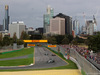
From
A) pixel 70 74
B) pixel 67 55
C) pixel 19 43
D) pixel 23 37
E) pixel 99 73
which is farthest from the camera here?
pixel 23 37

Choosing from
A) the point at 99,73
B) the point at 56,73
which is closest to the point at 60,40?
the point at 56,73

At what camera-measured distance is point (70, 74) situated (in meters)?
22.8

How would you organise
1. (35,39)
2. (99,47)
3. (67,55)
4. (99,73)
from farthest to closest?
1. (35,39)
2. (99,47)
3. (67,55)
4. (99,73)

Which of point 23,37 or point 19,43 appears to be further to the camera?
point 23,37

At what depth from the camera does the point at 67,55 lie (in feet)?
135

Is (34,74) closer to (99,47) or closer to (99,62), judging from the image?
(99,62)

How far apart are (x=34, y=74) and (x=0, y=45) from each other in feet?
197

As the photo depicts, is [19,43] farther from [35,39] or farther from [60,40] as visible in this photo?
[60,40]

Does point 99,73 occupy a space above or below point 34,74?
above

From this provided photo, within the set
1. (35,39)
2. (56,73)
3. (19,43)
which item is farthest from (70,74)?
(35,39)

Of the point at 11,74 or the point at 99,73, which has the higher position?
the point at 99,73

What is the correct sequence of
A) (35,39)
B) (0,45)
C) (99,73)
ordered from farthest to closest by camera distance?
(35,39) < (0,45) < (99,73)

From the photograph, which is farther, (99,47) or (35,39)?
(35,39)

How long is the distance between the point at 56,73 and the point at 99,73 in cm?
1258
